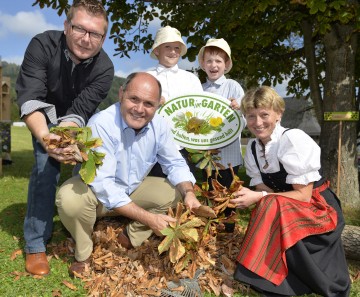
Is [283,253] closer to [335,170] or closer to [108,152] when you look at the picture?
[108,152]

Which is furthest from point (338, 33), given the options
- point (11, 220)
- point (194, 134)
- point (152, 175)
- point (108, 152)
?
point (11, 220)

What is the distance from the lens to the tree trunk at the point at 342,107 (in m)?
7.19

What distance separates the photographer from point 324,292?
10.2 feet

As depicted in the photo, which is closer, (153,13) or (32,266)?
(32,266)

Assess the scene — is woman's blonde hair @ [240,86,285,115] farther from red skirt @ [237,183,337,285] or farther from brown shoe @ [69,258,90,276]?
brown shoe @ [69,258,90,276]

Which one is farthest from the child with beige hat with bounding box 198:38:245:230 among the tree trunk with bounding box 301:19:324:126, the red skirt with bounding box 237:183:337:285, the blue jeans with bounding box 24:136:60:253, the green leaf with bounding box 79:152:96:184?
the tree trunk with bounding box 301:19:324:126

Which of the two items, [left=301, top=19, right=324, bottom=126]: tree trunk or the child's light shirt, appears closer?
the child's light shirt

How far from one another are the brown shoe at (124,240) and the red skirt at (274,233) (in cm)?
115

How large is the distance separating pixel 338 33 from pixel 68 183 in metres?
6.11

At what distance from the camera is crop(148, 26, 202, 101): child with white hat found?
13.6ft

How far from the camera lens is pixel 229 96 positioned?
4.44 m

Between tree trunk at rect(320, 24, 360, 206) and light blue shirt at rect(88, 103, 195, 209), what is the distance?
469 centimetres

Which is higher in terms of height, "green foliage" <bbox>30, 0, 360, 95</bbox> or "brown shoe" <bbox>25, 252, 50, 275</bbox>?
"green foliage" <bbox>30, 0, 360, 95</bbox>

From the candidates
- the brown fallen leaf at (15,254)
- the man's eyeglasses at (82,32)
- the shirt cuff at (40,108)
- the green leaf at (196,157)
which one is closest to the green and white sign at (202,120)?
the green leaf at (196,157)
